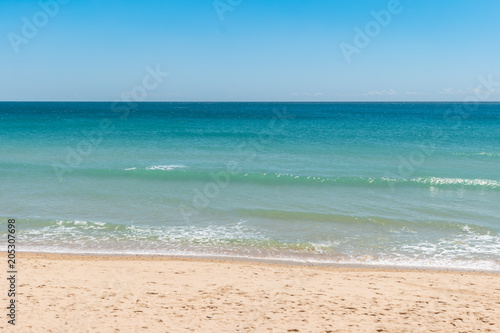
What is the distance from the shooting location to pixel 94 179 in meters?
20.8

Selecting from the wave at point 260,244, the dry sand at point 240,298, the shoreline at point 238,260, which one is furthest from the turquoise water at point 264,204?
the dry sand at point 240,298

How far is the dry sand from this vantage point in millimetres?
7070

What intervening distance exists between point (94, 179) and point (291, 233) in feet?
41.0

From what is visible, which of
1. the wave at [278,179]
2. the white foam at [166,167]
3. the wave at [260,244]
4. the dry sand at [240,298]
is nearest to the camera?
the dry sand at [240,298]

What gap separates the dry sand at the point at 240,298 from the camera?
23.2 feet

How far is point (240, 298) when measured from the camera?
830cm

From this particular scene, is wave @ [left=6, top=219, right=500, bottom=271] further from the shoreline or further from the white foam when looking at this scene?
the white foam

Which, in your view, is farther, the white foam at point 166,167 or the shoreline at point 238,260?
the white foam at point 166,167

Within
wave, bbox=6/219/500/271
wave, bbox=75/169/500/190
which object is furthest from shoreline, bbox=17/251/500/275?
wave, bbox=75/169/500/190

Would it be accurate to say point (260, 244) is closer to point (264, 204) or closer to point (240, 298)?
point (240, 298)

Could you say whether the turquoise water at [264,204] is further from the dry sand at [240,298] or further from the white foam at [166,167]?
the dry sand at [240,298]

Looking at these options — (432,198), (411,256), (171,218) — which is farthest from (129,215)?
(432,198)

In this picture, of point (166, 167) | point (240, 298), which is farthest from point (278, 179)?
point (240, 298)

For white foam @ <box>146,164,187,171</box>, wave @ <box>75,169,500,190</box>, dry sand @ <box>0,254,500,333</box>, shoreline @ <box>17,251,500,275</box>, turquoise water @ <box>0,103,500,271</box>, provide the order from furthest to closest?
white foam @ <box>146,164,187,171</box>, wave @ <box>75,169,500,190</box>, turquoise water @ <box>0,103,500,271</box>, shoreline @ <box>17,251,500,275</box>, dry sand @ <box>0,254,500,333</box>
